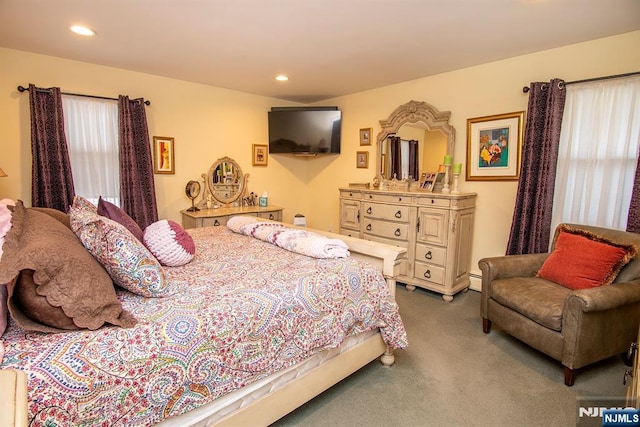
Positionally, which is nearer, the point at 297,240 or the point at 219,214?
the point at 297,240

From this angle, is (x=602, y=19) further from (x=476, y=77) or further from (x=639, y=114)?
(x=476, y=77)

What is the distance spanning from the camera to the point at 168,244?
185 cm

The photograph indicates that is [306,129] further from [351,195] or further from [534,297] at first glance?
[534,297]

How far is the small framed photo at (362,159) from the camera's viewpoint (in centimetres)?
450

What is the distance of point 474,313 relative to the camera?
304 centimetres

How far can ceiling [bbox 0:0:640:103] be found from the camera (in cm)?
215

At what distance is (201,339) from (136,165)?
2.97m

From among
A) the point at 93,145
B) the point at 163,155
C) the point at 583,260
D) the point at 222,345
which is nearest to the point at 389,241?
the point at 583,260

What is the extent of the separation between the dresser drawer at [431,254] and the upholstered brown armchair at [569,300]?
0.72 metres

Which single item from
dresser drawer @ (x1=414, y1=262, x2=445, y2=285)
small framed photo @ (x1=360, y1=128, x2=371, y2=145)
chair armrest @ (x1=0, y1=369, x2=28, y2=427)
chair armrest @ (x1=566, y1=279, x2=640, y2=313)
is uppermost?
small framed photo @ (x1=360, y1=128, x2=371, y2=145)

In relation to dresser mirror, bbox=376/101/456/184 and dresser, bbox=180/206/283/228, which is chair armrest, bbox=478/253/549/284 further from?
dresser, bbox=180/206/283/228

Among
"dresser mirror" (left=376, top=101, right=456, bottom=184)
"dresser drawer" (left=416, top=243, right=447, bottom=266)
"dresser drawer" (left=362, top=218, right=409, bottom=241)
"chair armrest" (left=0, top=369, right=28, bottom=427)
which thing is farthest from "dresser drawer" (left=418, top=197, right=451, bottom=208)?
"chair armrest" (left=0, top=369, right=28, bottom=427)

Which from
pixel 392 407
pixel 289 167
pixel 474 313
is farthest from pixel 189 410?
pixel 289 167

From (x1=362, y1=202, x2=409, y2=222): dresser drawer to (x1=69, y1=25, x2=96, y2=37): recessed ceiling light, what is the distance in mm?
3076
